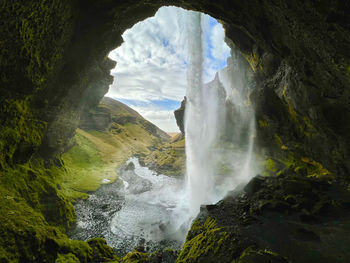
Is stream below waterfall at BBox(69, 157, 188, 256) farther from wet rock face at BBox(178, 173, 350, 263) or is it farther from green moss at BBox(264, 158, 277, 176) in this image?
green moss at BBox(264, 158, 277, 176)

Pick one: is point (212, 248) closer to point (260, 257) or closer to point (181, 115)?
point (260, 257)

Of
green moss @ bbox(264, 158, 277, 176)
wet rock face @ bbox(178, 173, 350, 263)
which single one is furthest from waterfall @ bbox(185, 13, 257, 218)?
wet rock face @ bbox(178, 173, 350, 263)

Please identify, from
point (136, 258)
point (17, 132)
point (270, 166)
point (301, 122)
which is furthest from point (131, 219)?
point (270, 166)

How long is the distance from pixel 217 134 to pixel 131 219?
133 feet

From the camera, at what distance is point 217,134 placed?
183 feet

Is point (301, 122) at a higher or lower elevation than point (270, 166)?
higher

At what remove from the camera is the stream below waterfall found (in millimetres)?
16703

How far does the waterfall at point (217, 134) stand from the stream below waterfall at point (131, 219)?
14.2 feet

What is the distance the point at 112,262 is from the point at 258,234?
987cm

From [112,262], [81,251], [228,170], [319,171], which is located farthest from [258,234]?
[228,170]

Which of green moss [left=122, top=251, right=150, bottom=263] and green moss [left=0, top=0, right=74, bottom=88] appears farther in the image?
green moss [left=122, top=251, right=150, bottom=263]

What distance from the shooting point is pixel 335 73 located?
378 inches

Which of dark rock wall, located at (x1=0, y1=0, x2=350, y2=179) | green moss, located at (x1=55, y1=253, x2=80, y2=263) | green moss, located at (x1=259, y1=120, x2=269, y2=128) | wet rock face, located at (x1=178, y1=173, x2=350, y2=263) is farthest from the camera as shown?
green moss, located at (x1=259, y1=120, x2=269, y2=128)

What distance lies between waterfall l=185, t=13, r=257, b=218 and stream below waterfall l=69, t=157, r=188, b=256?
4339 mm
